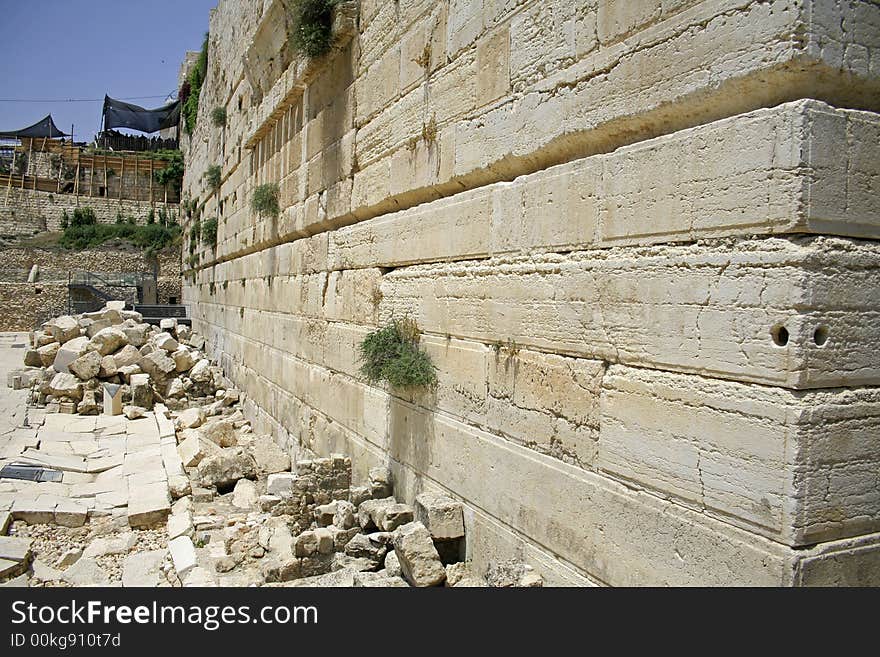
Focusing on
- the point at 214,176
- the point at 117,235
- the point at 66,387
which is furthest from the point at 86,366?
the point at 117,235

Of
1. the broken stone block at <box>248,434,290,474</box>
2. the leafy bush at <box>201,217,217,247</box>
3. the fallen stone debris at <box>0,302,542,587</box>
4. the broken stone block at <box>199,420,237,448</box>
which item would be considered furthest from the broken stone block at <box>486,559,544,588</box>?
the leafy bush at <box>201,217,217,247</box>

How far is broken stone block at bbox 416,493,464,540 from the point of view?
420 centimetres

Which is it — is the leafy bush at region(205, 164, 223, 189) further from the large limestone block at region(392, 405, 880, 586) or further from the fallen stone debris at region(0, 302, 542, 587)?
the large limestone block at region(392, 405, 880, 586)

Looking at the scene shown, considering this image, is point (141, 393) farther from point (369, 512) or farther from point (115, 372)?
point (369, 512)

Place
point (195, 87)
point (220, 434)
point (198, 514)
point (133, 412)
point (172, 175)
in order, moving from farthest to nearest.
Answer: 1. point (172, 175)
2. point (195, 87)
3. point (133, 412)
4. point (220, 434)
5. point (198, 514)

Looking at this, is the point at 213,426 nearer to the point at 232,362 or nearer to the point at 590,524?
the point at 232,362

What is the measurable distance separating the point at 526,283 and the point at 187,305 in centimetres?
1866

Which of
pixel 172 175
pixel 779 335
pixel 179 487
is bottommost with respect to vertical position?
pixel 179 487

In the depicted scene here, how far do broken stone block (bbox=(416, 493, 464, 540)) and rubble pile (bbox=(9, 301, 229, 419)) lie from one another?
7816 millimetres

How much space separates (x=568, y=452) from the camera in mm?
3398

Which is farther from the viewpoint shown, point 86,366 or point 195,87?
point 195,87

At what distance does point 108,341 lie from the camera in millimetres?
12656

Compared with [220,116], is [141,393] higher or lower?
lower

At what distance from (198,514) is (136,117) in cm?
6015
